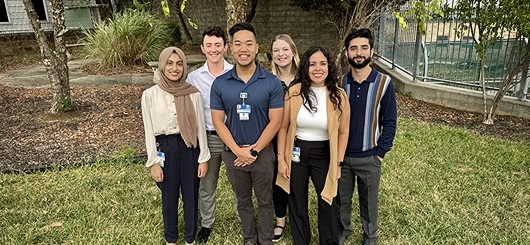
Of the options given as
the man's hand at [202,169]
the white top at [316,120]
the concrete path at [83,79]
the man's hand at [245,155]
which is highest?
the white top at [316,120]

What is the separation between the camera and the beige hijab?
2.61 meters

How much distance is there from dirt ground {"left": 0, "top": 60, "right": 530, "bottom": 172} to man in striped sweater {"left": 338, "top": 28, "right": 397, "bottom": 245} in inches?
117

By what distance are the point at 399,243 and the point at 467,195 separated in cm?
112

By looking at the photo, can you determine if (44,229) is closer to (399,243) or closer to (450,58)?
(399,243)

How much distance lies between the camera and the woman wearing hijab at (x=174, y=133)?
8.60 ft

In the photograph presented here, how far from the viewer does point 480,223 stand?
128 inches

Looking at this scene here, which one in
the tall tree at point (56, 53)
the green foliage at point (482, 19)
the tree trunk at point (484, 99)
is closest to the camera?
the tall tree at point (56, 53)

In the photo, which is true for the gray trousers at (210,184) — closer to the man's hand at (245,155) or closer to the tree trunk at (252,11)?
the man's hand at (245,155)

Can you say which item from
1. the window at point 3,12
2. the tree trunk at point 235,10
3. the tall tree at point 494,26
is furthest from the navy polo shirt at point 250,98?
the window at point 3,12

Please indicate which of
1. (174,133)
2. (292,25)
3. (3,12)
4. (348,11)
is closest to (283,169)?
(174,133)

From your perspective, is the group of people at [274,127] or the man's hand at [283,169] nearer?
the group of people at [274,127]

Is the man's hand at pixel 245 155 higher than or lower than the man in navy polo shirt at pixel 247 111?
lower

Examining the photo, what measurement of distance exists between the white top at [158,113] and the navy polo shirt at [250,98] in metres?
0.23

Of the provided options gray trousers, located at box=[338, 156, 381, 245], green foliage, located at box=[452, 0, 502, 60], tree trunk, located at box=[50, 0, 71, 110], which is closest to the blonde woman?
gray trousers, located at box=[338, 156, 381, 245]
